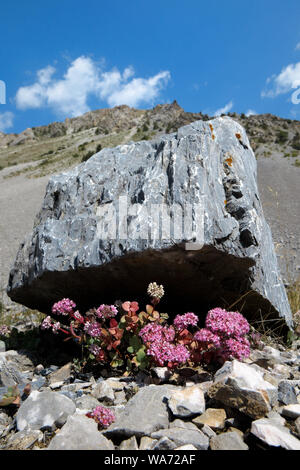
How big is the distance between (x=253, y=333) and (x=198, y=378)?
116 cm

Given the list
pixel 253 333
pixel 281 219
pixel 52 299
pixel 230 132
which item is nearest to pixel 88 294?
pixel 52 299

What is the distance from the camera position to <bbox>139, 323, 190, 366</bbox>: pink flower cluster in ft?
8.84

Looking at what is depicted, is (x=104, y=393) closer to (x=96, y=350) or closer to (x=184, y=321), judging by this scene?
(x=96, y=350)

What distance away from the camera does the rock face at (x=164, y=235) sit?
305 centimetres

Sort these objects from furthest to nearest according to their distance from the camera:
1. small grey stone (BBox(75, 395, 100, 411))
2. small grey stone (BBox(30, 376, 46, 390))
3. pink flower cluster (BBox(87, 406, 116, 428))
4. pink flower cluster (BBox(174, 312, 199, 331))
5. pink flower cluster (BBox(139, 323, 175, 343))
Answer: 1. small grey stone (BBox(30, 376, 46, 390))
2. pink flower cluster (BBox(174, 312, 199, 331))
3. pink flower cluster (BBox(139, 323, 175, 343))
4. small grey stone (BBox(75, 395, 100, 411))
5. pink flower cluster (BBox(87, 406, 116, 428))

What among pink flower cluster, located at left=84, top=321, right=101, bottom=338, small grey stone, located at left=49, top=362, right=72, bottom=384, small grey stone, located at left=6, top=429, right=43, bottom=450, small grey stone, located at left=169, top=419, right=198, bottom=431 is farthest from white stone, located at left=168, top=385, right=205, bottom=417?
small grey stone, located at left=49, top=362, right=72, bottom=384

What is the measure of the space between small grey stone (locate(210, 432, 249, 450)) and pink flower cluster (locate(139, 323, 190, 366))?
828 mm

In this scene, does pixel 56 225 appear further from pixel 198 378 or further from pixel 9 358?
pixel 198 378

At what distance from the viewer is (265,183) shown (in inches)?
647

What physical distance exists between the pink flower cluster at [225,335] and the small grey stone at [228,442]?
868mm

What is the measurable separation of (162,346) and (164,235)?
93 centimetres

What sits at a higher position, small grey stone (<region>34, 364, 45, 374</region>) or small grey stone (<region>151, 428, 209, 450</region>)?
small grey stone (<region>34, 364, 45, 374</region>)

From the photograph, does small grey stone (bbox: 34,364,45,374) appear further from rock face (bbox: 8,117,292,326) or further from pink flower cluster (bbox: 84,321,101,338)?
pink flower cluster (bbox: 84,321,101,338)

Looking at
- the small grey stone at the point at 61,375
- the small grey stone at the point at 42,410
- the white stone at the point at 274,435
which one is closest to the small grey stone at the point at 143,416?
the small grey stone at the point at 42,410
